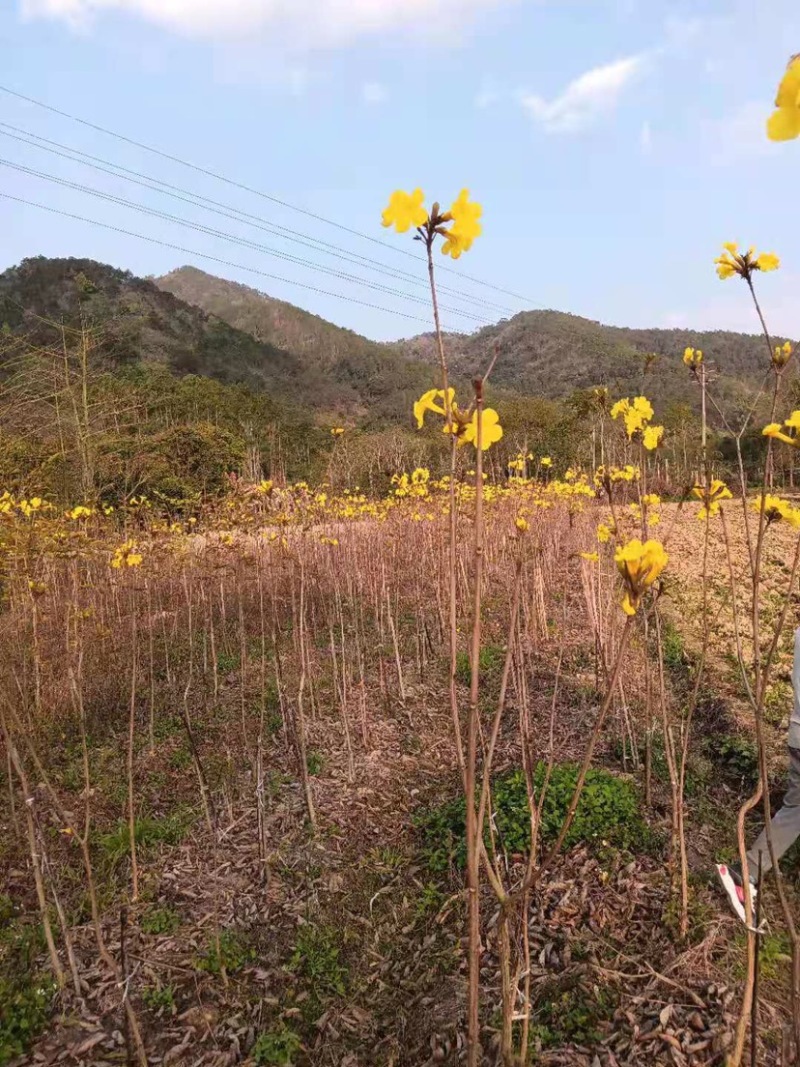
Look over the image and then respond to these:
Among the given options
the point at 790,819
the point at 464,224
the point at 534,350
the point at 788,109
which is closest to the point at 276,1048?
the point at 790,819

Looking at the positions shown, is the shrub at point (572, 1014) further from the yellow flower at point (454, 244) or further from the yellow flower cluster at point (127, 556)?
the yellow flower cluster at point (127, 556)

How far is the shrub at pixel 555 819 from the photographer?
2.87 meters

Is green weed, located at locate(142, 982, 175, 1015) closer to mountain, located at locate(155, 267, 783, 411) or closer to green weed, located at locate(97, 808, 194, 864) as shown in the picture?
green weed, located at locate(97, 808, 194, 864)

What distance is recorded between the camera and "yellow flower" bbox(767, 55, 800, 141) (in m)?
0.65

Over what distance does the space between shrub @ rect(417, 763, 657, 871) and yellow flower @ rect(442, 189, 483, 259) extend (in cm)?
250

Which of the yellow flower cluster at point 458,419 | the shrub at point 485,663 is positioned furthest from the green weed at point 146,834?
the yellow flower cluster at point 458,419

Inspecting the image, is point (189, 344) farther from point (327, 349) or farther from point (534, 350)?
point (534, 350)

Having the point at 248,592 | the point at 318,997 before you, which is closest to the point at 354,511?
the point at 248,592

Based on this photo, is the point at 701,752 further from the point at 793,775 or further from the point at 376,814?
the point at 376,814

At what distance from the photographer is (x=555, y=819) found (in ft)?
9.57

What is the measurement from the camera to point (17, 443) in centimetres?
513

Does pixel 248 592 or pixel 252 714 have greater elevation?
pixel 248 592

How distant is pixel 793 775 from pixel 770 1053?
1028 millimetres

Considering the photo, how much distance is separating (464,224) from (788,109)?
0.45 metres
